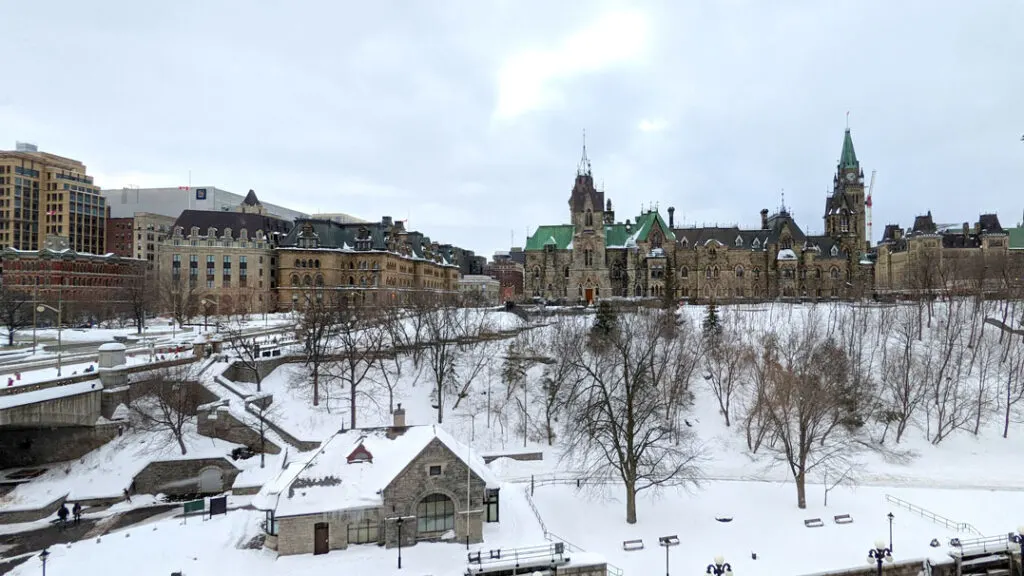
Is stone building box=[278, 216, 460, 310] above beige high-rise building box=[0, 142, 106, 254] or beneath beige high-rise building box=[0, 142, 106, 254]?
beneath

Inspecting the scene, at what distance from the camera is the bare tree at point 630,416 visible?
1076 inches

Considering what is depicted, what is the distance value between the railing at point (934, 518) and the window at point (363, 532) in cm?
2657

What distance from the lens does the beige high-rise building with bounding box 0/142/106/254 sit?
119m

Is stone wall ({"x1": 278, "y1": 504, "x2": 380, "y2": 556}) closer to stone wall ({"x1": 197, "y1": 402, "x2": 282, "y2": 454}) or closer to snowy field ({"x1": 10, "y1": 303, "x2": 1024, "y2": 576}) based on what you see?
snowy field ({"x1": 10, "y1": 303, "x2": 1024, "y2": 576})

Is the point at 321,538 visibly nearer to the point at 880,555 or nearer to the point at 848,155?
the point at 880,555

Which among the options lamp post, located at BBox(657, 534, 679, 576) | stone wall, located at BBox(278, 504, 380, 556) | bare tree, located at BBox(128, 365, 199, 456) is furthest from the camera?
bare tree, located at BBox(128, 365, 199, 456)

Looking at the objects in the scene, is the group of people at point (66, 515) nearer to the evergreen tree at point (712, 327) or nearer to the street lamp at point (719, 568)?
Result: the street lamp at point (719, 568)

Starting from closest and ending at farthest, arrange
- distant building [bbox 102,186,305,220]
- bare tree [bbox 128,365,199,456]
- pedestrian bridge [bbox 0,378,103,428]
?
1. pedestrian bridge [bbox 0,378,103,428]
2. bare tree [bbox 128,365,199,456]
3. distant building [bbox 102,186,305,220]

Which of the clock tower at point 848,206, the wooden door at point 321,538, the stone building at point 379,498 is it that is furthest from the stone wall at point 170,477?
the clock tower at point 848,206

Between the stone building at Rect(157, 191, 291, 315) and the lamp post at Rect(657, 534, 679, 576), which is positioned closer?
the lamp post at Rect(657, 534, 679, 576)

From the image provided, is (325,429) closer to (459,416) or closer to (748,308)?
(459,416)

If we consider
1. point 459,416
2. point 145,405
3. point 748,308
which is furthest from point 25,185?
point 748,308

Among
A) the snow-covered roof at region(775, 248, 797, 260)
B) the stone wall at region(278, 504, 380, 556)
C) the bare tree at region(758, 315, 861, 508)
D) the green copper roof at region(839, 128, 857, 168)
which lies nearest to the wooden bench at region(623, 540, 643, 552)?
the stone wall at region(278, 504, 380, 556)

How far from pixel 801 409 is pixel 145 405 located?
41.2 metres
